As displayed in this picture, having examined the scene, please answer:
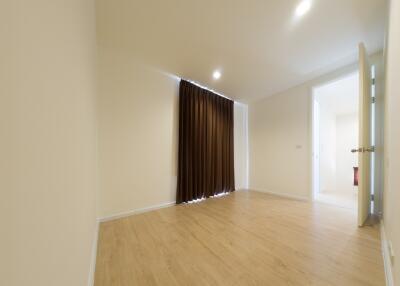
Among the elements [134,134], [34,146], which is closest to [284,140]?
[134,134]

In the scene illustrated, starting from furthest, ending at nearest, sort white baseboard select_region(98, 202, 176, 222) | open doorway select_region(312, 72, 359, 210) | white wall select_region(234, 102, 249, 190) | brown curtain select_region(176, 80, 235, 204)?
white wall select_region(234, 102, 249, 190), open doorway select_region(312, 72, 359, 210), brown curtain select_region(176, 80, 235, 204), white baseboard select_region(98, 202, 176, 222)

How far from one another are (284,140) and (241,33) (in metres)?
2.54

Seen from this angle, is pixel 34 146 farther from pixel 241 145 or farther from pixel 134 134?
pixel 241 145

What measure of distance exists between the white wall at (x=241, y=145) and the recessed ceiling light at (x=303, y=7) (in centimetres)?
273

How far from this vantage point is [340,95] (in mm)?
4129

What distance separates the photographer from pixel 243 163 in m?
4.62

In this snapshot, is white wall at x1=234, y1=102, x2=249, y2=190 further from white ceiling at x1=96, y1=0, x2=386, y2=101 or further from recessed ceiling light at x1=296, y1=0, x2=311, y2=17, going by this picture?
recessed ceiling light at x1=296, y1=0, x2=311, y2=17

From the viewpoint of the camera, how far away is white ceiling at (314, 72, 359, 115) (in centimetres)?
349

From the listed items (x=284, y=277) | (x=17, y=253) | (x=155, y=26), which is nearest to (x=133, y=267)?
(x=284, y=277)

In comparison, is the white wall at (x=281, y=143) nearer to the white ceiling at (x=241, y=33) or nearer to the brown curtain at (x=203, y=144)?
the brown curtain at (x=203, y=144)

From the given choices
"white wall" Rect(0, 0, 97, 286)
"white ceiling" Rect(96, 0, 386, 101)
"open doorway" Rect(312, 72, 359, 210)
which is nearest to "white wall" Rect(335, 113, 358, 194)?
"open doorway" Rect(312, 72, 359, 210)

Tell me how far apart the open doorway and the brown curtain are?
2.15 metres

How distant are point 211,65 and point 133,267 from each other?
111 inches

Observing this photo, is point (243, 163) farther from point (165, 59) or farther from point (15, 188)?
point (15, 188)
